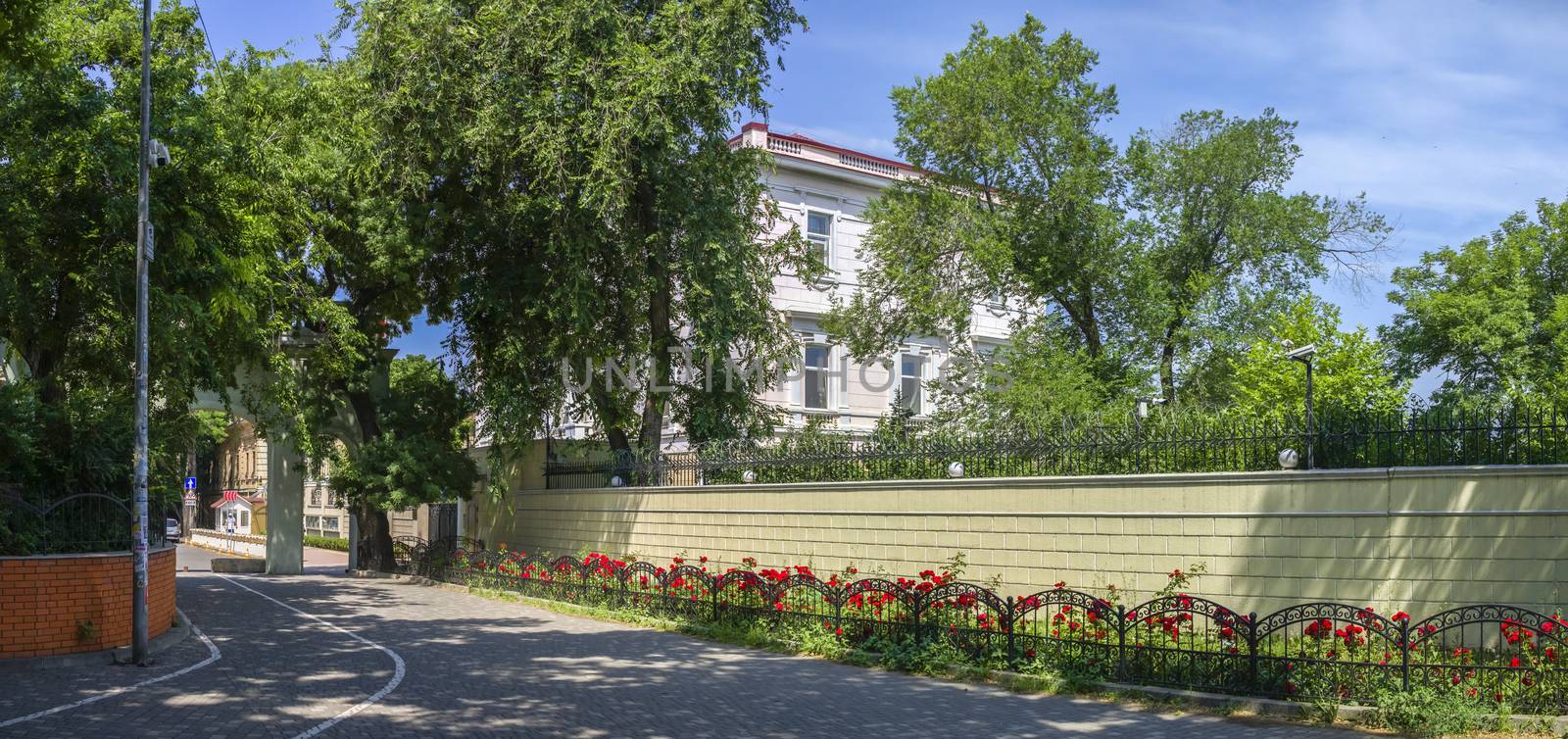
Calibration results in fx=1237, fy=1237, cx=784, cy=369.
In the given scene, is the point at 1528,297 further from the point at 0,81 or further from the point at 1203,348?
the point at 0,81

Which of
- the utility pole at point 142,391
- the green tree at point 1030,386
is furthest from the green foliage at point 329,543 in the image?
the utility pole at point 142,391

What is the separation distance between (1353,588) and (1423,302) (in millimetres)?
33214

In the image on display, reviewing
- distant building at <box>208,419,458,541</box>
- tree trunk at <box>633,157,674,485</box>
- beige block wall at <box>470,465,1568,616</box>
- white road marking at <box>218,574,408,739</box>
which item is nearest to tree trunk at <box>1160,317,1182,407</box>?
tree trunk at <box>633,157,674,485</box>

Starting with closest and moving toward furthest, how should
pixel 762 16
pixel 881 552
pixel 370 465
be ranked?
pixel 881 552, pixel 762 16, pixel 370 465

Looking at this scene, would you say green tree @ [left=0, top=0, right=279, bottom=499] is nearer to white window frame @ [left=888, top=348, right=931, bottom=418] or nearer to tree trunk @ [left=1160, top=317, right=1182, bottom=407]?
white window frame @ [left=888, top=348, right=931, bottom=418]

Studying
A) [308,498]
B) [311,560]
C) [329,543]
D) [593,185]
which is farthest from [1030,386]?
[308,498]

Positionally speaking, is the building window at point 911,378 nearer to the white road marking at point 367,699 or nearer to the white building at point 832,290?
the white building at point 832,290

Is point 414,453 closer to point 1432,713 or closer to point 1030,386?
point 1030,386

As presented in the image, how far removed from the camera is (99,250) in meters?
18.8

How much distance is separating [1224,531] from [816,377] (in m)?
24.2

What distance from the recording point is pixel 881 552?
19734mm

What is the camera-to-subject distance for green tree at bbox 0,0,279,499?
16422 millimetres

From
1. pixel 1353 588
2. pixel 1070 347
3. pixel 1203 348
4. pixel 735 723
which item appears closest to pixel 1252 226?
pixel 1203 348

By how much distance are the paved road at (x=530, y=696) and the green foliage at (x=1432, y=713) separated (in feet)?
2.30
